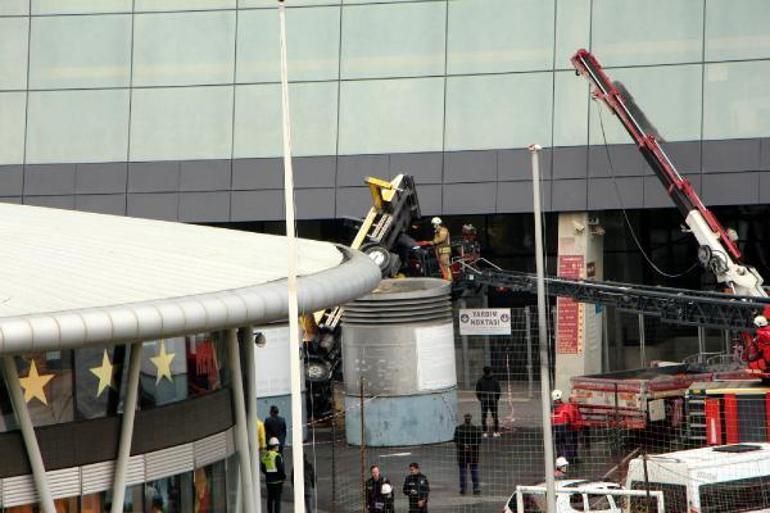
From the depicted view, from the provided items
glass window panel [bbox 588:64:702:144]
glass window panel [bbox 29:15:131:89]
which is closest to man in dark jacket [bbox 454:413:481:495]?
glass window panel [bbox 588:64:702:144]

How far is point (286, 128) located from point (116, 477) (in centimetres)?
390

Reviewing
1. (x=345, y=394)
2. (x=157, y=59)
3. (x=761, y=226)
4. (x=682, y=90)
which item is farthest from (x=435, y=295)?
(x=761, y=226)

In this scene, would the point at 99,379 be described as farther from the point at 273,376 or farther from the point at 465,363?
the point at 465,363

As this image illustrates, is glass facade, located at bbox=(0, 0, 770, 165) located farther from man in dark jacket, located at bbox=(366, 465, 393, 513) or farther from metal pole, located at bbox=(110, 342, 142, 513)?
metal pole, located at bbox=(110, 342, 142, 513)

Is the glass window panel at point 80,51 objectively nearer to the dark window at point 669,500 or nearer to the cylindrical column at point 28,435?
the dark window at point 669,500

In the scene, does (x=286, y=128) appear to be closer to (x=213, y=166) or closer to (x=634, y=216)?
(x=213, y=166)

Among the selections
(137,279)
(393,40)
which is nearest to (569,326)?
(393,40)

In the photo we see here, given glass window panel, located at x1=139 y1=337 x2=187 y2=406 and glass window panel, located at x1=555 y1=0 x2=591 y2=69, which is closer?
glass window panel, located at x1=139 y1=337 x2=187 y2=406

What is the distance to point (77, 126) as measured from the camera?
41.2m

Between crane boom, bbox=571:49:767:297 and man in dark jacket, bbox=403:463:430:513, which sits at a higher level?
crane boom, bbox=571:49:767:297

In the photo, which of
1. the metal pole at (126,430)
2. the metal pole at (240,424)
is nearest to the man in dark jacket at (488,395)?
the metal pole at (240,424)

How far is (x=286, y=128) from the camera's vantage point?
14.9 meters

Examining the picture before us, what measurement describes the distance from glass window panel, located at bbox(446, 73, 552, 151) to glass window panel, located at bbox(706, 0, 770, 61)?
3.81 meters

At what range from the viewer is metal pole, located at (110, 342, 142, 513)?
52.4 feet
